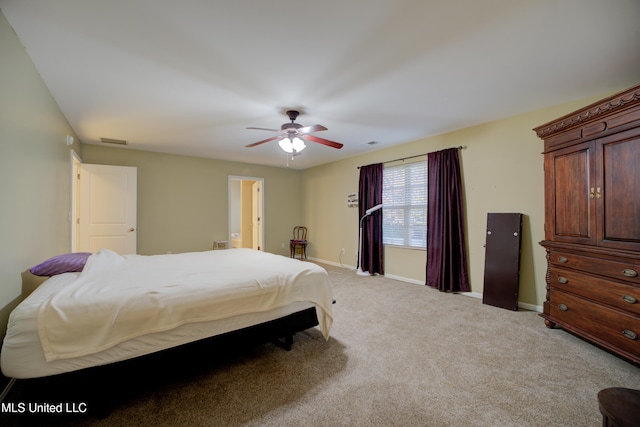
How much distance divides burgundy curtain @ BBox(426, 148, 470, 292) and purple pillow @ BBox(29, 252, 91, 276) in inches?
173

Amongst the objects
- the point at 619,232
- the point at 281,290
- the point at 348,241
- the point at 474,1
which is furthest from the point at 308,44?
the point at 348,241

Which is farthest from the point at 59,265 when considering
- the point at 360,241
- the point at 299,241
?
the point at 299,241

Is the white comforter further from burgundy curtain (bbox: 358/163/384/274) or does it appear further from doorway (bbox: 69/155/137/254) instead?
burgundy curtain (bbox: 358/163/384/274)

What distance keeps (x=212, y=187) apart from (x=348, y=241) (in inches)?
131

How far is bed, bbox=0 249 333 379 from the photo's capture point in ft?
4.56

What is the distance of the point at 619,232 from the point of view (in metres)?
2.13

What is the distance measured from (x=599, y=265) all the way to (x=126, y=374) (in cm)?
373

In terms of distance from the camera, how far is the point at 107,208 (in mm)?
4508

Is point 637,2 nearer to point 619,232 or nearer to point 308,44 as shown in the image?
point 619,232

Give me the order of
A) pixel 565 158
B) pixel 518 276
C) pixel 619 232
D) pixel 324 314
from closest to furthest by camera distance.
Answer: pixel 619 232, pixel 324 314, pixel 565 158, pixel 518 276

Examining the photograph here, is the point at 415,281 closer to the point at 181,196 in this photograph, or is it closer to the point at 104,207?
the point at 181,196

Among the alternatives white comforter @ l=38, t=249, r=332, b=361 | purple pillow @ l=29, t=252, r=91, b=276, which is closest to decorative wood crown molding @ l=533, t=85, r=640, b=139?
white comforter @ l=38, t=249, r=332, b=361

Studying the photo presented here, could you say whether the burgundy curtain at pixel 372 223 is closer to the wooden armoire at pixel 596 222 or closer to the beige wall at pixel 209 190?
the beige wall at pixel 209 190

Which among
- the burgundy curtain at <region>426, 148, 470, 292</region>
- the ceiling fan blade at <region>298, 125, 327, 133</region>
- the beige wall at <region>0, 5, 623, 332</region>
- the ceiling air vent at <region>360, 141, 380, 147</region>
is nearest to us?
the beige wall at <region>0, 5, 623, 332</region>
